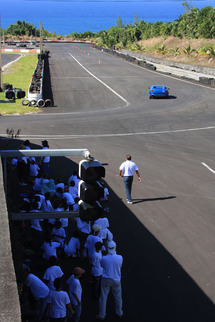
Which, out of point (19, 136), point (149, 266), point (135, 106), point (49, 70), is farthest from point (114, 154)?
point (49, 70)

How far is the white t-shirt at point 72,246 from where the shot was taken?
425 inches

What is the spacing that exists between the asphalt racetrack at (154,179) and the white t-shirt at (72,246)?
1.42m

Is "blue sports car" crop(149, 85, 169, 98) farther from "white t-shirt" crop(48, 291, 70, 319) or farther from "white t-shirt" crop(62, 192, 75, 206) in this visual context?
"white t-shirt" crop(48, 291, 70, 319)

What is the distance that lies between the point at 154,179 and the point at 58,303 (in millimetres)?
10624

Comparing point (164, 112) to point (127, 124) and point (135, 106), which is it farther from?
point (127, 124)

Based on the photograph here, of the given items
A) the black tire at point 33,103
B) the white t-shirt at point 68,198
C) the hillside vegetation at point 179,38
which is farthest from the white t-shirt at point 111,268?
the hillside vegetation at point 179,38

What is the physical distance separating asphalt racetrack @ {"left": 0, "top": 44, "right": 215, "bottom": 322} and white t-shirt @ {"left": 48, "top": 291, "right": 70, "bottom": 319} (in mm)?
974

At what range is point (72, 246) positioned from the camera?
10805 mm

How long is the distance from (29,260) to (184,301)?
3760 mm

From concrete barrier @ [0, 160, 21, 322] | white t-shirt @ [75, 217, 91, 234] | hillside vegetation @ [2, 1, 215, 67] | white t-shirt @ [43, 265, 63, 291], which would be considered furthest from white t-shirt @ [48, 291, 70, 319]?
hillside vegetation @ [2, 1, 215, 67]

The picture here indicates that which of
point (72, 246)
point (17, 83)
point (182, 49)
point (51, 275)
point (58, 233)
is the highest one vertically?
point (51, 275)

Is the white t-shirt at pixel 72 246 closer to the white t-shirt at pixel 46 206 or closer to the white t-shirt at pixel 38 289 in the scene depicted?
the white t-shirt at pixel 46 206

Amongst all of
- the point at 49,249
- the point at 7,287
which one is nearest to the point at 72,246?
the point at 49,249

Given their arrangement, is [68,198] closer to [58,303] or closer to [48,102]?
[58,303]
